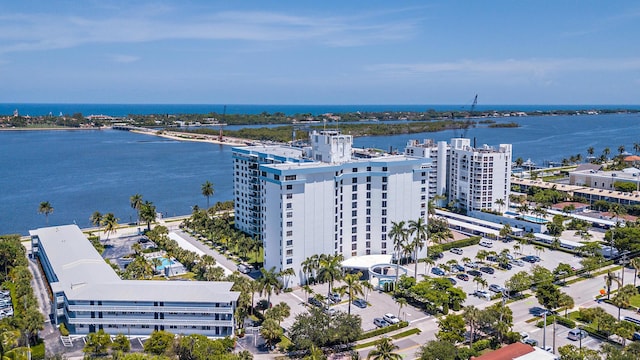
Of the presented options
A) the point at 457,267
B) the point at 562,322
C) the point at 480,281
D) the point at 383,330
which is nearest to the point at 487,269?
the point at 457,267

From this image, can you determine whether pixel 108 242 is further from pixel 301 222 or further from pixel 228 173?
pixel 228 173

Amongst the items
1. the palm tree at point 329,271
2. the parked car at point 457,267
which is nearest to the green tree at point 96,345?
the palm tree at point 329,271

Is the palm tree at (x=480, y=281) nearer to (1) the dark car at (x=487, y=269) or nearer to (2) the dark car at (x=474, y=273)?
(2) the dark car at (x=474, y=273)

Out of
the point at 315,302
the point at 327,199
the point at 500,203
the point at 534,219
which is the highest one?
the point at 327,199

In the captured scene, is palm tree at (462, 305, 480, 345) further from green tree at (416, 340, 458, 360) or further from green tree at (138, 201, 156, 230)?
green tree at (138, 201, 156, 230)

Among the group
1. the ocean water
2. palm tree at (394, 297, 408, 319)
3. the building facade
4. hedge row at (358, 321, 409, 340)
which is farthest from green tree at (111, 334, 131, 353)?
the ocean water

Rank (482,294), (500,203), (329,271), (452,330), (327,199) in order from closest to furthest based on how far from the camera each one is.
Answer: (452,330) → (329,271) → (482,294) → (327,199) → (500,203)

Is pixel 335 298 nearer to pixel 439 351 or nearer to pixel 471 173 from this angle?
pixel 439 351
